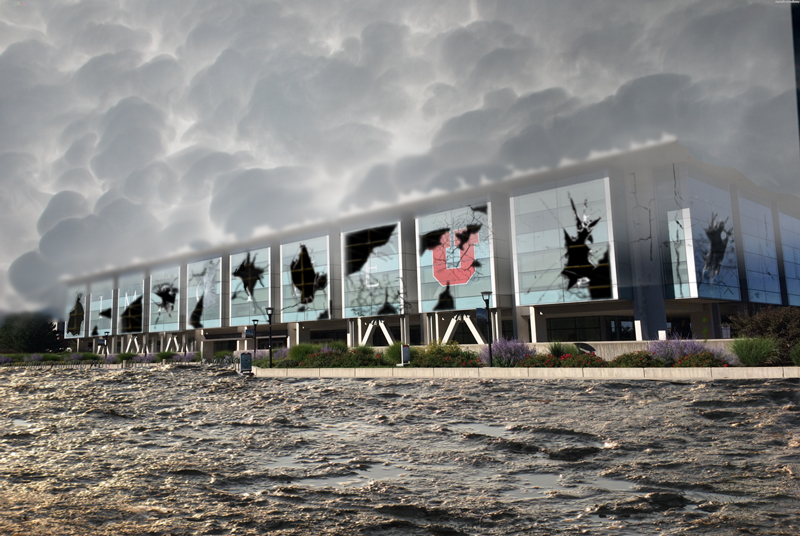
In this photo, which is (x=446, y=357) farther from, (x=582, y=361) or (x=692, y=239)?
(x=692, y=239)

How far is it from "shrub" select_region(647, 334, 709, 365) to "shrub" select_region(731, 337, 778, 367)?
1.44m

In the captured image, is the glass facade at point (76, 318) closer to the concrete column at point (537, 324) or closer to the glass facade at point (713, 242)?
the concrete column at point (537, 324)

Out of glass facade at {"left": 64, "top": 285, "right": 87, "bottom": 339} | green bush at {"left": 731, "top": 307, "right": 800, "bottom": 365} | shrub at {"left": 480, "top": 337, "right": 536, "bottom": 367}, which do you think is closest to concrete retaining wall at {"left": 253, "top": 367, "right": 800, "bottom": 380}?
shrub at {"left": 480, "top": 337, "right": 536, "bottom": 367}

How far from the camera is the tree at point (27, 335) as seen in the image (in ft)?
279

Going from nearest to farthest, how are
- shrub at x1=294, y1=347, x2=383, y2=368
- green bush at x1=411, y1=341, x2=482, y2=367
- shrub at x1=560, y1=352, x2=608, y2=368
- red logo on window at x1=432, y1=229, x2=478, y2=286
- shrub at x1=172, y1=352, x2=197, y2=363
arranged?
shrub at x1=560, y1=352, x2=608, y2=368
green bush at x1=411, y1=341, x2=482, y2=367
shrub at x1=294, y1=347, x2=383, y2=368
red logo on window at x1=432, y1=229, x2=478, y2=286
shrub at x1=172, y1=352, x2=197, y2=363

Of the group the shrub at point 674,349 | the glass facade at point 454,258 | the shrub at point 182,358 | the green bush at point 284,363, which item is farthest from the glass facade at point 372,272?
the shrub at point 674,349

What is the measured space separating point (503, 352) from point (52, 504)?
22131 mm

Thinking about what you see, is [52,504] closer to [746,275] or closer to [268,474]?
[268,474]

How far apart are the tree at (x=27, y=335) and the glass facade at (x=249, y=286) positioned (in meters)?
36.9

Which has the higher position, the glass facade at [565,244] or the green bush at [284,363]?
the glass facade at [565,244]

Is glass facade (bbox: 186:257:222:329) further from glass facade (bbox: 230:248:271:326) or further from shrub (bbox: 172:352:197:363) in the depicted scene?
shrub (bbox: 172:352:197:363)

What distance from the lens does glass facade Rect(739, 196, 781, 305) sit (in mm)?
44406

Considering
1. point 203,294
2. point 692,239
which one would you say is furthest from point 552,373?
point 203,294

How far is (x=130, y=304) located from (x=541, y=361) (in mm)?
72596
